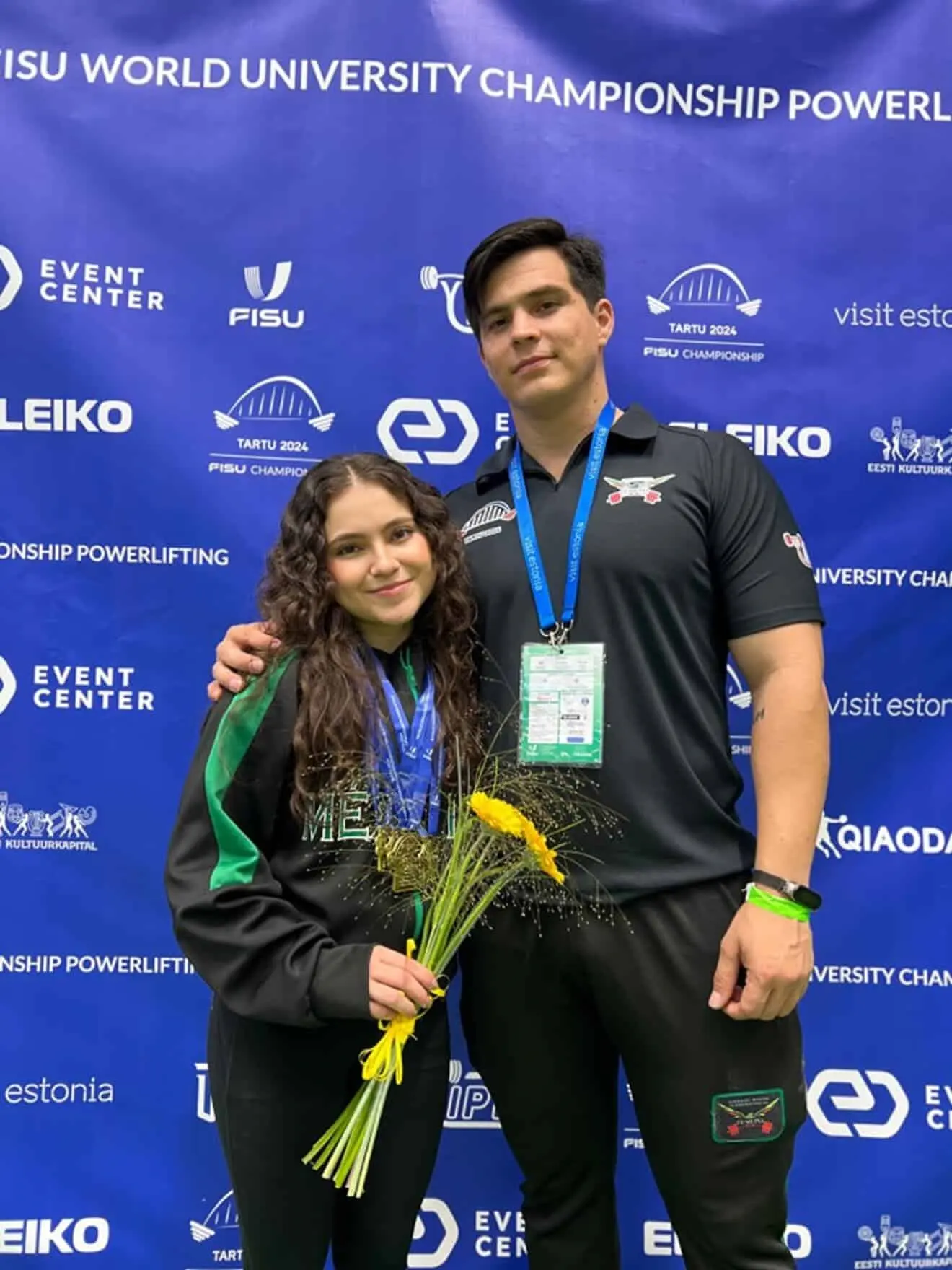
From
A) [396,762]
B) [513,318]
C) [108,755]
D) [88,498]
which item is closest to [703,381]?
[513,318]

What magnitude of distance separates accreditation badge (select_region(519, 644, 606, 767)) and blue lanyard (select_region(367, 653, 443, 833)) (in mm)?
160

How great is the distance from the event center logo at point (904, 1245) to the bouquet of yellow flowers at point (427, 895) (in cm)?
157

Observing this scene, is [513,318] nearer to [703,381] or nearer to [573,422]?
[573,422]

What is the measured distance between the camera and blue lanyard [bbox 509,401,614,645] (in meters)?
1.63

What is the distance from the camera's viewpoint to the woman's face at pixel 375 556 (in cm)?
153

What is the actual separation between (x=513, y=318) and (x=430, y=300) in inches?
25.9

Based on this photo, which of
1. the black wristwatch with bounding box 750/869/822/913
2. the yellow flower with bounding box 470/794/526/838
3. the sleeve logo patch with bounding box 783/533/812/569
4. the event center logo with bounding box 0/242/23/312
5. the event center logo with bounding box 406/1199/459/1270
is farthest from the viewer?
the event center logo with bounding box 406/1199/459/1270

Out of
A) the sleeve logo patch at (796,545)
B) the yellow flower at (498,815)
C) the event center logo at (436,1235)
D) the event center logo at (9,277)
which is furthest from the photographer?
the event center logo at (436,1235)

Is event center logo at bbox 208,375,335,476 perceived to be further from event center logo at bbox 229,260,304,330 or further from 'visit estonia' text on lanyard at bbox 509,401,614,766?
'visit estonia' text on lanyard at bbox 509,401,614,766

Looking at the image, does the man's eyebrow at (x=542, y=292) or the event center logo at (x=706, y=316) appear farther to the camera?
the event center logo at (x=706, y=316)

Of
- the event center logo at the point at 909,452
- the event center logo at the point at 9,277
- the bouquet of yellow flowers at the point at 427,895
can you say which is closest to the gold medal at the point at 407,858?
the bouquet of yellow flowers at the point at 427,895

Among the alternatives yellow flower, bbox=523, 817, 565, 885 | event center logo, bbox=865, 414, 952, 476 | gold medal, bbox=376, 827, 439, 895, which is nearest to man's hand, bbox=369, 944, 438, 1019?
gold medal, bbox=376, 827, 439, 895

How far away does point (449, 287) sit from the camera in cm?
229

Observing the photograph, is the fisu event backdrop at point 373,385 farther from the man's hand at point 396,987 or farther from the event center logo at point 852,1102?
the man's hand at point 396,987
